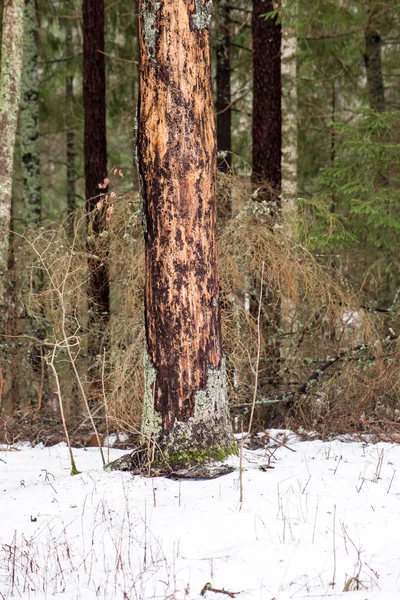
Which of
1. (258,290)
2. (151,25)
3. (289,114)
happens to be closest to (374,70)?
(289,114)

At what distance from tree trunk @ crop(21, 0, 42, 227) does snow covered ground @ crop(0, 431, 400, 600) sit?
9300 millimetres

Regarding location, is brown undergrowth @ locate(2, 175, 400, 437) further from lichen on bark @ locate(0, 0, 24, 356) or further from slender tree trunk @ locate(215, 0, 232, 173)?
slender tree trunk @ locate(215, 0, 232, 173)

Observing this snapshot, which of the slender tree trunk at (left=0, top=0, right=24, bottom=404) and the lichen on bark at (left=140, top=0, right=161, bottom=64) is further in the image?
the slender tree trunk at (left=0, top=0, right=24, bottom=404)

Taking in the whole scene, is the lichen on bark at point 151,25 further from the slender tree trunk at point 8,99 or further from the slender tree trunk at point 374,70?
the slender tree trunk at point 374,70

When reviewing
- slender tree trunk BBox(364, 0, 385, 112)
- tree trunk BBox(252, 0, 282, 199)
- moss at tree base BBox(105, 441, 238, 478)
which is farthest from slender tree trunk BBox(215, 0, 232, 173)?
moss at tree base BBox(105, 441, 238, 478)

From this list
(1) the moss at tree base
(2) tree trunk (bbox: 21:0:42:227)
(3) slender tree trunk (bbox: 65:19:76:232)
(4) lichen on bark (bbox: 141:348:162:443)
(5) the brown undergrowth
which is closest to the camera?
(1) the moss at tree base

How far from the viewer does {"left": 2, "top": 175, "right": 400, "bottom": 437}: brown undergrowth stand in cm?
731

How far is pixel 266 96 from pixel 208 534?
7087mm

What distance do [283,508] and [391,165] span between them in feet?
24.8

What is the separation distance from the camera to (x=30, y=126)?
46.1 feet

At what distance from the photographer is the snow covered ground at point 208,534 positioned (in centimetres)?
336

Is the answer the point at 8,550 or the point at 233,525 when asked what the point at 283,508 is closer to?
the point at 233,525

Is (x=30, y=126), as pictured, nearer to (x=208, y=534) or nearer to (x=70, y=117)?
(x=70, y=117)

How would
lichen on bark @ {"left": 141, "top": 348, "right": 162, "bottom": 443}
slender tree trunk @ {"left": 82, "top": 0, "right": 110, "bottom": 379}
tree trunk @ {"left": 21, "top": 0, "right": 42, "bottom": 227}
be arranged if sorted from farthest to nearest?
tree trunk @ {"left": 21, "top": 0, "right": 42, "bottom": 227} < slender tree trunk @ {"left": 82, "top": 0, "right": 110, "bottom": 379} < lichen on bark @ {"left": 141, "top": 348, "right": 162, "bottom": 443}
